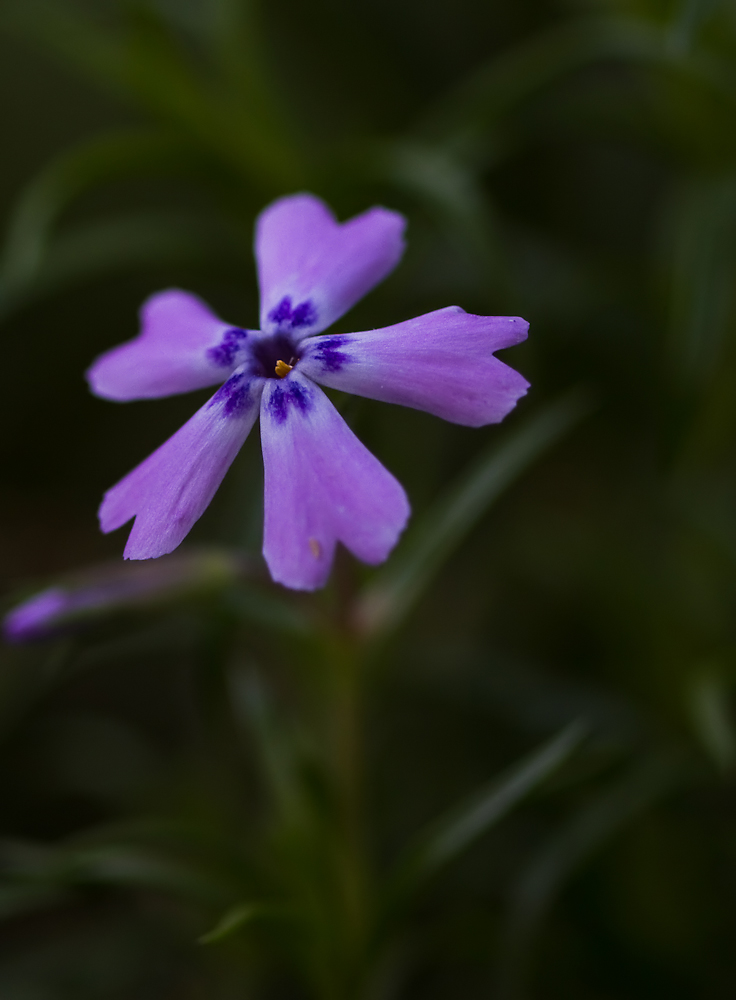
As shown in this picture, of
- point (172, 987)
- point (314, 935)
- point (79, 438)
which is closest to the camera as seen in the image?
point (314, 935)

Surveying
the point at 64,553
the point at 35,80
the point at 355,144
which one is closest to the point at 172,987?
the point at 64,553

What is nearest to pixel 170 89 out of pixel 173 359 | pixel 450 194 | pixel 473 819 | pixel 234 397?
pixel 450 194

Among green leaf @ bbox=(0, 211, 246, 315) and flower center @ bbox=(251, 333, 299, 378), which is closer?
flower center @ bbox=(251, 333, 299, 378)

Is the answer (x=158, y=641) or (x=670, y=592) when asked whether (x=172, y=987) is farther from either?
(x=670, y=592)

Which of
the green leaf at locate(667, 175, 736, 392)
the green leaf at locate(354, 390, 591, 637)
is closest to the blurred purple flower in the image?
the green leaf at locate(354, 390, 591, 637)

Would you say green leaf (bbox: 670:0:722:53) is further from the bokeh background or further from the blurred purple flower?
the blurred purple flower

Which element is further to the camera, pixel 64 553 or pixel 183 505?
pixel 64 553
